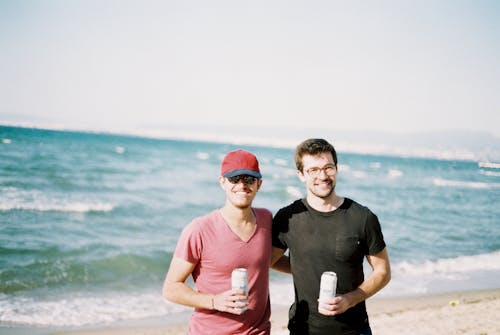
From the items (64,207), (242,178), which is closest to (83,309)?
(242,178)

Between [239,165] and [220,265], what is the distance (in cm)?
73

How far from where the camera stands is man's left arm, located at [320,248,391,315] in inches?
114

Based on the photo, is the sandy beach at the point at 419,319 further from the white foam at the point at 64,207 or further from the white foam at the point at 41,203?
the white foam at the point at 41,203

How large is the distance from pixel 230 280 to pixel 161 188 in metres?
28.5

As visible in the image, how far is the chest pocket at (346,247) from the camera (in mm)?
3154

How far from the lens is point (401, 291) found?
11391 mm

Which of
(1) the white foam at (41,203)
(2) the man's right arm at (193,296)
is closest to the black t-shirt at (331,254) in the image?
(2) the man's right arm at (193,296)

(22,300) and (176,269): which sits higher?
(176,269)

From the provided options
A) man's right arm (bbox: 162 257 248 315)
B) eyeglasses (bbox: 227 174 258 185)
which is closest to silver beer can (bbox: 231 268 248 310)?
man's right arm (bbox: 162 257 248 315)

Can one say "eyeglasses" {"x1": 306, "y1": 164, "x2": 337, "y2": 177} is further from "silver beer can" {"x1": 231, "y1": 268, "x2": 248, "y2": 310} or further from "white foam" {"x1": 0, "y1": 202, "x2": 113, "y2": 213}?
"white foam" {"x1": 0, "y1": 202, "x2": 113, "y2": 213}

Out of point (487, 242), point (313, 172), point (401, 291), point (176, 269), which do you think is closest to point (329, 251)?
point (313, 172)

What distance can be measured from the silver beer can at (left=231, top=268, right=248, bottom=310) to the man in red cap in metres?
0.12

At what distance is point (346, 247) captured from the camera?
3.15 meters

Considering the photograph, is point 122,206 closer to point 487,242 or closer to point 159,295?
point 159,295
